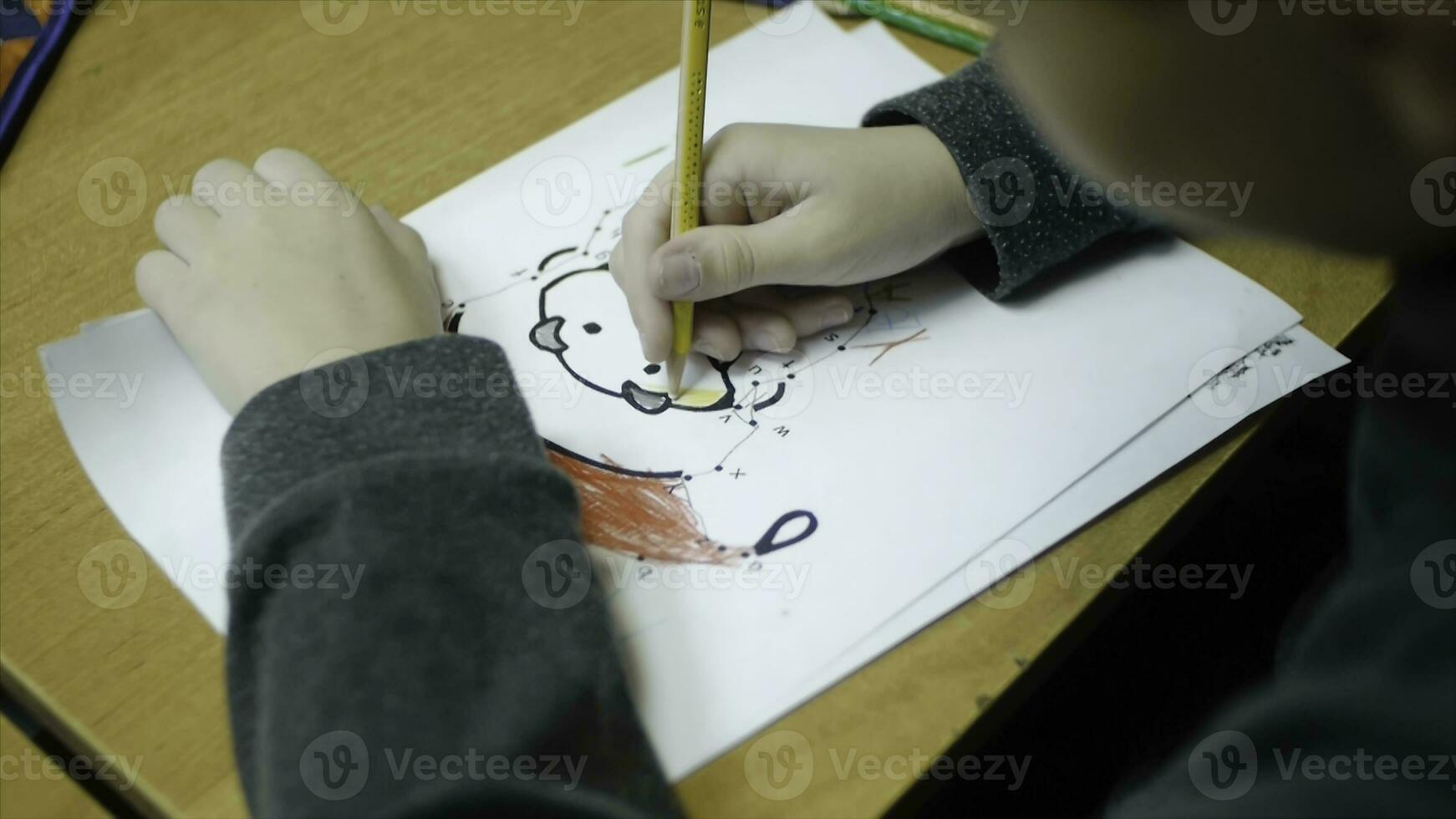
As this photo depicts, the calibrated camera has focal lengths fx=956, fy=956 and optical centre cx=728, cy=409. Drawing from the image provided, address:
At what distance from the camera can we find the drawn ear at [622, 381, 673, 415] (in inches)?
19.0

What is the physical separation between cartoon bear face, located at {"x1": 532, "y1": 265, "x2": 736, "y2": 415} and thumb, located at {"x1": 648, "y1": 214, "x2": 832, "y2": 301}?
5cm

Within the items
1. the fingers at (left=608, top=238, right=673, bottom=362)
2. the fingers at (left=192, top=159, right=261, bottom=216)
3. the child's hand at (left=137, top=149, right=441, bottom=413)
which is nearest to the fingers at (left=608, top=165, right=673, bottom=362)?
the fingers at (left=608, top=238, right=673, bottom=362)

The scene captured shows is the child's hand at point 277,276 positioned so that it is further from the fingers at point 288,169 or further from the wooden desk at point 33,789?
the wooden desk at point 33,789

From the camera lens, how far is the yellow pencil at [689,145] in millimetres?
438

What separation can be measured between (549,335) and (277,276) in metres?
0.13

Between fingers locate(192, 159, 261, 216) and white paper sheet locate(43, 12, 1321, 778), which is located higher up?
fingers locate(192, 159, 261, 216)

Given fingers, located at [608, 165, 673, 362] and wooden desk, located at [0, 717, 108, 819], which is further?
fingers, located at [608, 165, 673, 362]

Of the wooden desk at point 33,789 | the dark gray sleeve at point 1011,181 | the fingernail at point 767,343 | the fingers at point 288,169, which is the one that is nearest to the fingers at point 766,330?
the fingernail at point 767,343

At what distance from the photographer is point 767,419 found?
47 centimetres

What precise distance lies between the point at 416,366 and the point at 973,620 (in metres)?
0.26

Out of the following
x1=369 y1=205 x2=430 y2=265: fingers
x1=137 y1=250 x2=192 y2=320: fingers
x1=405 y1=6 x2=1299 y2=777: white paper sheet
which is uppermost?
x1=137 y1=250 x2=192 y2=320: fingers

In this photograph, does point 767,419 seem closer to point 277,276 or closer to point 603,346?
point 603,346

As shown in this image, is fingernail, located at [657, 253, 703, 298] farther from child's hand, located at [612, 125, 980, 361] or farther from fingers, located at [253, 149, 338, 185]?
fingers, located at [253, 149, 338, 185]

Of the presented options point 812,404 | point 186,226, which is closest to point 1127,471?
point 812,404
